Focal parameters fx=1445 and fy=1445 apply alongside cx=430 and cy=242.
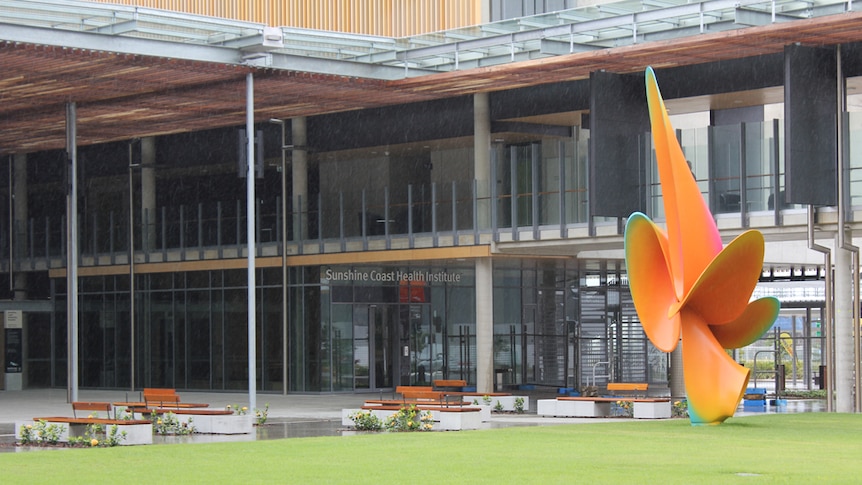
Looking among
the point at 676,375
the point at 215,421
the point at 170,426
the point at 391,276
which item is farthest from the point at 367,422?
the point at 676,375

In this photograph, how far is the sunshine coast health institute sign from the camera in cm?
4025

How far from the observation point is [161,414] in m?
26.1

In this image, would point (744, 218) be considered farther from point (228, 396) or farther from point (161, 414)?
point (228, 396)

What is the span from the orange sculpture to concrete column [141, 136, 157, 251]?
926 inches

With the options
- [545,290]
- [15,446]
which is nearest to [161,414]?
[15,446]

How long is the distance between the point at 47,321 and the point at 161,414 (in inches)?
936

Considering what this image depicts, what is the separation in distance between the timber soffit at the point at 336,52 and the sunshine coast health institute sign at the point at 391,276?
541cm

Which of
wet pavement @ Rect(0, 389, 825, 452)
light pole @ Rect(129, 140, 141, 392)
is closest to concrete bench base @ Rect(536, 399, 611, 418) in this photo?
wet pavement @ Rect(0, 389, 825, 452)

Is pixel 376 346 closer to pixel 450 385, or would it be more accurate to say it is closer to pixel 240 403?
pixel 450 385

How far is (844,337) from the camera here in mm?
29250

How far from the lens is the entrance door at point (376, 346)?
40.7 m

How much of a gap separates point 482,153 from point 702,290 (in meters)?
13.7

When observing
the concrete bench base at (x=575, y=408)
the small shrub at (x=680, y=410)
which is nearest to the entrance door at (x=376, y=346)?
the concrete bench base at (x=575, y=408)

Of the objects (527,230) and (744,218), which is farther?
(527,230)
